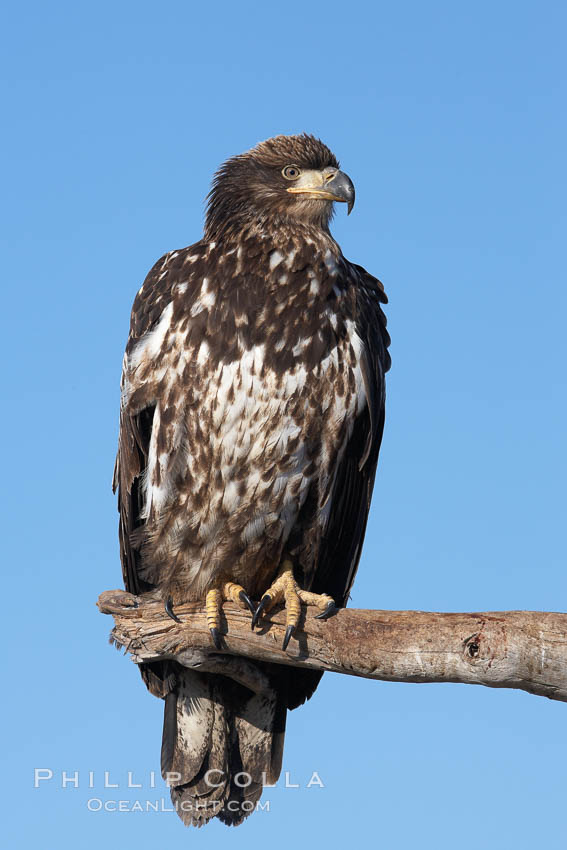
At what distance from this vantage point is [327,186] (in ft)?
22.3

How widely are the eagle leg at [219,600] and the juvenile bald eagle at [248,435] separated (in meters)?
0.01

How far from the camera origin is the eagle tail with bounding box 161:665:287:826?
6668 millimetres

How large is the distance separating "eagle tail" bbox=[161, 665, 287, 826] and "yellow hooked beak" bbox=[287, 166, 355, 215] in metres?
3.10

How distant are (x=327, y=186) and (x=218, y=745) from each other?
12.3 ft

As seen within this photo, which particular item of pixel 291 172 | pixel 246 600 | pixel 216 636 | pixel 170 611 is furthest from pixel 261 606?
pixel 291 172

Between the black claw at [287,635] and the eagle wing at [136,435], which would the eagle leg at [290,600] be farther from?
the eagle wing at [136,435]

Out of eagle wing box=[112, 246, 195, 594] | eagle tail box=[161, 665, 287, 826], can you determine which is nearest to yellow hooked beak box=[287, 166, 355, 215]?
eagle wing box=[112, 246, 195, 594]

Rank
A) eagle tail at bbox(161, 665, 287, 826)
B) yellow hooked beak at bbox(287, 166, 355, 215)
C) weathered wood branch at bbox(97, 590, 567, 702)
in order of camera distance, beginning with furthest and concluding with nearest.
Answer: yellow hooked beak at bbox(287, 166, 355, 215) < eagle tail at bbox(161, 665, 287, 826) < weathered wood branch at bbox(97, 590, 567, 702)

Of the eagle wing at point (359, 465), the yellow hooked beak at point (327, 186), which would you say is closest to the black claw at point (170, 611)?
the eagle wing at point (359, 465)

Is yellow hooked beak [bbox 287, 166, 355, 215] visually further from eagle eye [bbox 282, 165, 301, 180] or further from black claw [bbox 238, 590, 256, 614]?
black claw [bbox 238, 590, 256, 614]

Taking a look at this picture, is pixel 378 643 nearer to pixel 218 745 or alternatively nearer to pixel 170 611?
pixel 170 611

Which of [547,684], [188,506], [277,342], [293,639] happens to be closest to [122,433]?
[188,506]

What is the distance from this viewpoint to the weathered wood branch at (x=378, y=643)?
499 cm

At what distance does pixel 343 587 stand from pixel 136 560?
1401 mm
